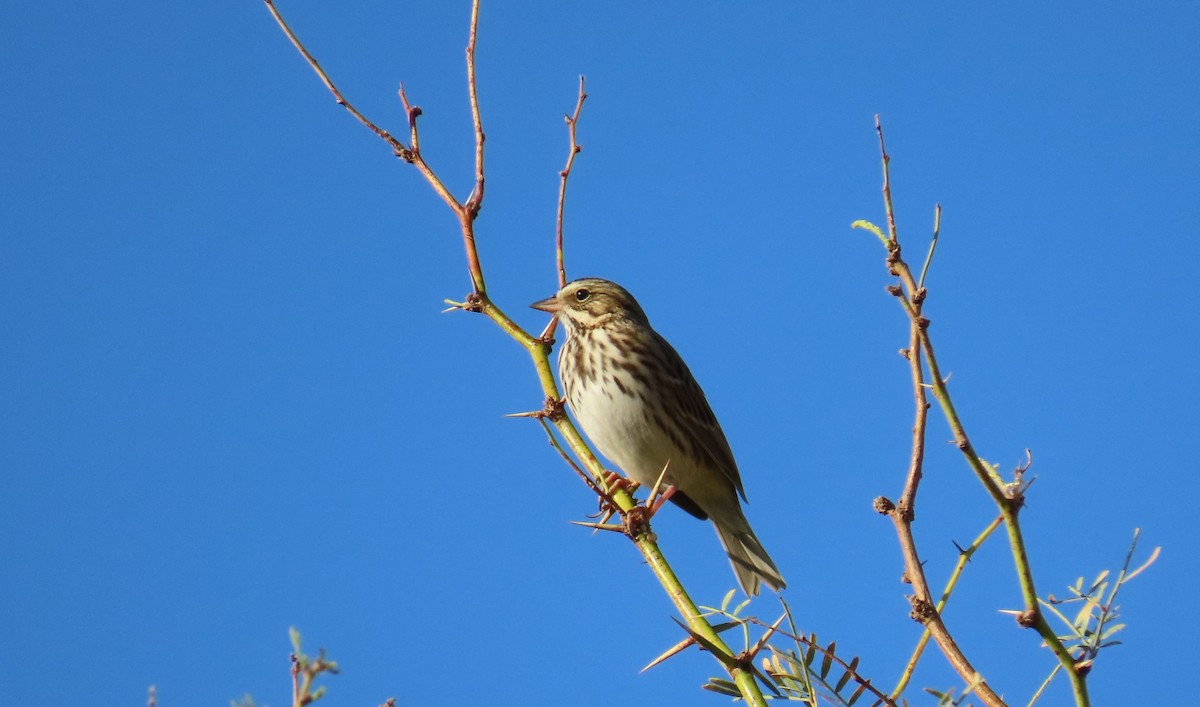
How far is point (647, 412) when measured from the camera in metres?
7.71

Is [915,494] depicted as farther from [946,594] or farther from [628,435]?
[628,435]

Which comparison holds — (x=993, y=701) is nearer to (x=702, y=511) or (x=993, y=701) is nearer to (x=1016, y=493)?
(x=1016, y=493)

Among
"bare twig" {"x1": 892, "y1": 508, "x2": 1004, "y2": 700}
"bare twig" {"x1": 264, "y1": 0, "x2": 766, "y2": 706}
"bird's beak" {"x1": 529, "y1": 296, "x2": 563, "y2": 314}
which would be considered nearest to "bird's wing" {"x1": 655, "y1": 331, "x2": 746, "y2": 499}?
"bird's beak" {"x1": 529, "y1": 296, "x2": 563, "y2": 314}

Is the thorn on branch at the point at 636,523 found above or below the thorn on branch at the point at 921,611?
above

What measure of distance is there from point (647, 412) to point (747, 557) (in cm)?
110

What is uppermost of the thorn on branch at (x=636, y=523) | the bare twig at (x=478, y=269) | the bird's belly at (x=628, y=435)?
the bird's belly at (x=628, y=435)

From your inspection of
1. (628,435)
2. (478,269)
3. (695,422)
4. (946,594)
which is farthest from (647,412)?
(946,594)

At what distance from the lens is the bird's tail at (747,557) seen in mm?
7590

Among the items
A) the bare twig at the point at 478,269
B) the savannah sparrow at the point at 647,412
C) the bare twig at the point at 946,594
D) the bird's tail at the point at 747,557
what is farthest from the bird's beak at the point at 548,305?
the bare twig at the point at 946,594

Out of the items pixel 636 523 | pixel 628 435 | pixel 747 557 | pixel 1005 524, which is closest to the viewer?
pixel 1005 524

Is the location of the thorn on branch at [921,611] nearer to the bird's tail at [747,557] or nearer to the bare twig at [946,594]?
the bare twig at [946,594]

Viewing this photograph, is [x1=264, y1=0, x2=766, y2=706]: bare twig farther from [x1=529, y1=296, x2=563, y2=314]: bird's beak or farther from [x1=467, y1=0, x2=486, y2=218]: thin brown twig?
[x1=529, y1=296, x2=563, y2=314]: bird's beak

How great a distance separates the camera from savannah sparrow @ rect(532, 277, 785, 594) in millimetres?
7668

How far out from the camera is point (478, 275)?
3.98 m
